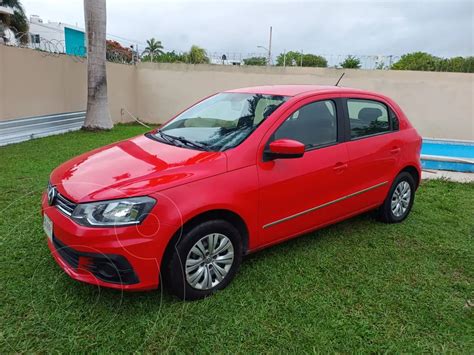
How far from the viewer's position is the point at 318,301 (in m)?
2.89

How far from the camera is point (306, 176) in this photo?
326 centimetres

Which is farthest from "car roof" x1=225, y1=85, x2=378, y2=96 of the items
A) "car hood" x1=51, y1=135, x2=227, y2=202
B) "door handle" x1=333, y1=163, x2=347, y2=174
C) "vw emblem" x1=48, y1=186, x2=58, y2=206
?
"vw emblem" x1=48, y1=186, x2=58, y2=206

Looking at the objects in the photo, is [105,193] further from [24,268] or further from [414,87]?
[414,87]

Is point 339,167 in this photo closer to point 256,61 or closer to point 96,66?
point 96,66

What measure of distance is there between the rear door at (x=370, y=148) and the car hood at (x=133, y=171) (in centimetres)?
148

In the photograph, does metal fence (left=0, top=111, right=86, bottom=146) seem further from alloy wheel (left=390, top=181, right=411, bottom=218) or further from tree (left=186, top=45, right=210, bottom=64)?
alloy wheel (left=390, top=181, right=411, bottom=218)

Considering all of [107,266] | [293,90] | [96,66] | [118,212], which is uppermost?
[96,66]

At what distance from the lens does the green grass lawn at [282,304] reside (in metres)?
2.45

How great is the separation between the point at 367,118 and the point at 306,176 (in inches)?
51.3

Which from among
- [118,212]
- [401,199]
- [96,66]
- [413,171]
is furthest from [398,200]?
[96,66]

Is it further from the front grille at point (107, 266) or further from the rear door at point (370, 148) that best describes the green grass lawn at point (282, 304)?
the rear door at point (370, 148)

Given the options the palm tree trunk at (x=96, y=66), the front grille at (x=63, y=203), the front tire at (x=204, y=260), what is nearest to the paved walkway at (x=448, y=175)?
the front tire at (x=204, y=260)

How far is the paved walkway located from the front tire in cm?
514

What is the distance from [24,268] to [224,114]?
7.01 ft
